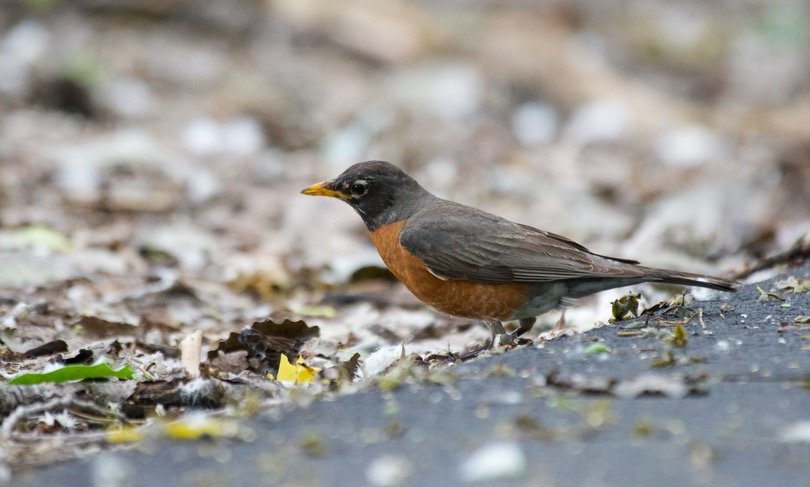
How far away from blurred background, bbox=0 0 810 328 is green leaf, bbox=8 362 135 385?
2.96 meters

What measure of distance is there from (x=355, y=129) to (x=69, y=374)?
9.14 meters

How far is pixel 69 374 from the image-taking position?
4.84 meters

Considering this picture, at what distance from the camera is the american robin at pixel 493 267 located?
630 cm

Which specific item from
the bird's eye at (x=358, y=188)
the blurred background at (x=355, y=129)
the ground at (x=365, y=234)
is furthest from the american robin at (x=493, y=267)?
the blurred background at (x=355, y=129)

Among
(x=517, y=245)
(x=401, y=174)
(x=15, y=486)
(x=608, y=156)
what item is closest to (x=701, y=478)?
(x=15, y=486)

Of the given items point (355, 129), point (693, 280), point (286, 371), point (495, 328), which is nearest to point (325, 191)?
point (495, 328)

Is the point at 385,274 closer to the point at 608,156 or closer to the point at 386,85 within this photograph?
the point at 608,156

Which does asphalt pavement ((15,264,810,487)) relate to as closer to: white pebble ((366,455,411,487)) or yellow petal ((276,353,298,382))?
white pebble ((366,455,411,487))

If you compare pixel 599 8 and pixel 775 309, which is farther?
pixel 599 8

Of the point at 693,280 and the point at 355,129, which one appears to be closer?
the point at 693,280

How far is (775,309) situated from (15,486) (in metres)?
3.60

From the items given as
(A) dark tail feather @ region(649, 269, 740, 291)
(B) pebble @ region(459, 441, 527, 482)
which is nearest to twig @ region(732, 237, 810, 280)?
(A) dark tail feather @ region(649, 269, 740, 291)

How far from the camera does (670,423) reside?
3.68 metres

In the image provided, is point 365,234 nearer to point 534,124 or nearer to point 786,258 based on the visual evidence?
point 786,258
